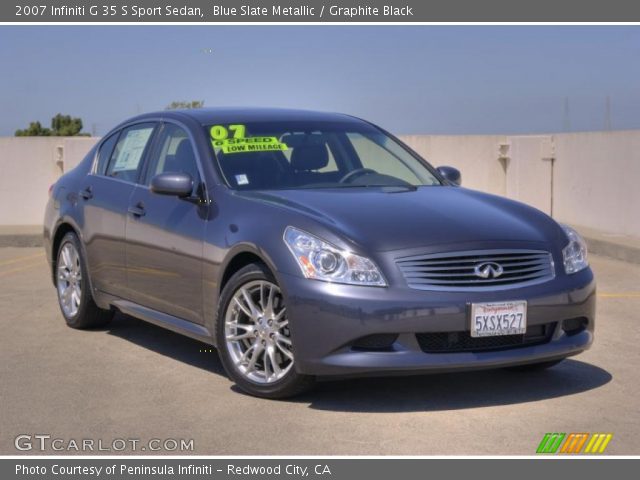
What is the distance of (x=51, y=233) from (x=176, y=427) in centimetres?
378

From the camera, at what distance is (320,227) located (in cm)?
648

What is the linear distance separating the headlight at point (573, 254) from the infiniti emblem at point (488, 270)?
0.51 m

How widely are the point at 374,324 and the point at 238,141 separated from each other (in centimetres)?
206

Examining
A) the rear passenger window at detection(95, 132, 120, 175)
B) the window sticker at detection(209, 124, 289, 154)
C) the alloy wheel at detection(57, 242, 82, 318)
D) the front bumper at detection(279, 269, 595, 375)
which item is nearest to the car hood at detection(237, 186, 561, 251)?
the front bumper at detection(279, 269, 595, 375)

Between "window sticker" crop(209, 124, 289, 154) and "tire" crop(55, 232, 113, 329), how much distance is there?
66.8 inches

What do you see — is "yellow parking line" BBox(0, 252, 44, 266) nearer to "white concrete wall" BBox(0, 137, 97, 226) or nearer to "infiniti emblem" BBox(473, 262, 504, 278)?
"white concrete wall" BBox(0, 137, 97, 226)

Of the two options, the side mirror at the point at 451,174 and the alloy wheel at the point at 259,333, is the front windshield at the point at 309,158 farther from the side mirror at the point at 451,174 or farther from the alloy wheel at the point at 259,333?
the alloy wheel at the point at 259,333

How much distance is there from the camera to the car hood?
648 cm

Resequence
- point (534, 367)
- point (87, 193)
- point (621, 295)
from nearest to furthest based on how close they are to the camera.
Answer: point (534, 367) → point (87, 193) → point (621, 295)

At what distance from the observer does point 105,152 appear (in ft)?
30.0

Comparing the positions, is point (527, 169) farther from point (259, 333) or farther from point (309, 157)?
point (259, 333)

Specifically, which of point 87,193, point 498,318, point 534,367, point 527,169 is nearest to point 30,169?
point 527,169

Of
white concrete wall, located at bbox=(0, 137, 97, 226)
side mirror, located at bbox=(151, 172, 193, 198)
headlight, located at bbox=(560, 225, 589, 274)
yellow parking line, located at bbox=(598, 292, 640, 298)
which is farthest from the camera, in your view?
white concrete wall, located at bbox=(0, 137, 97, 226)

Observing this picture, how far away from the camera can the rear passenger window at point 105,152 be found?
903cm
